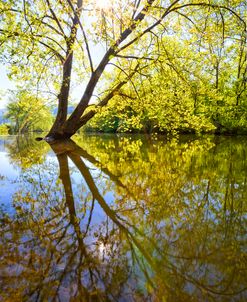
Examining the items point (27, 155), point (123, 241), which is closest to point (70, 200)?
point (123, 241)

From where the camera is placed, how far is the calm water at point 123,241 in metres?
1.98

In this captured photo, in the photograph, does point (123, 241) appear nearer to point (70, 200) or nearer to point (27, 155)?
point (70, 200)

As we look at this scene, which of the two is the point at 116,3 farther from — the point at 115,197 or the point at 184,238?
the point at 184,238

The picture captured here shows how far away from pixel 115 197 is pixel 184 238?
1737 mm

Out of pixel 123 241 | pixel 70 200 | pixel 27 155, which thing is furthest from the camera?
pixel 27 155

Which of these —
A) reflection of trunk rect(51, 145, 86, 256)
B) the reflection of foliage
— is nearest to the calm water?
reflection of trunk rect(51, 145, 86, 256)

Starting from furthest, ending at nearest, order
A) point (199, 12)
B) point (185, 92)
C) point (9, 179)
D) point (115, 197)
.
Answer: point (199, 12) → point (185, 92) → point (9, 179) → point (115, 197)

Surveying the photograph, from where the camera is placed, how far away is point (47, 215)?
351 centimetres

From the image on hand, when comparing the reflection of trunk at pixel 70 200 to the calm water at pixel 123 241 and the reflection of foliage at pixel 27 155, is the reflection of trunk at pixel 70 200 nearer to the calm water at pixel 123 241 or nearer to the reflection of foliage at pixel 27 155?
the calm water at pixel 123 241

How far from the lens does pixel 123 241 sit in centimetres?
278

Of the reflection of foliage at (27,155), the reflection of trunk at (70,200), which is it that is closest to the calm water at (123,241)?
the reflection of trunk at (70,200)

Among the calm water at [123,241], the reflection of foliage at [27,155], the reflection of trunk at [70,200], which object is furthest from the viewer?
the reflection of foliage at [27,155]

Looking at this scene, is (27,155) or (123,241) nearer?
(123,241)

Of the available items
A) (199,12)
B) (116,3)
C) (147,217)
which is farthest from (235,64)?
(147,217)
